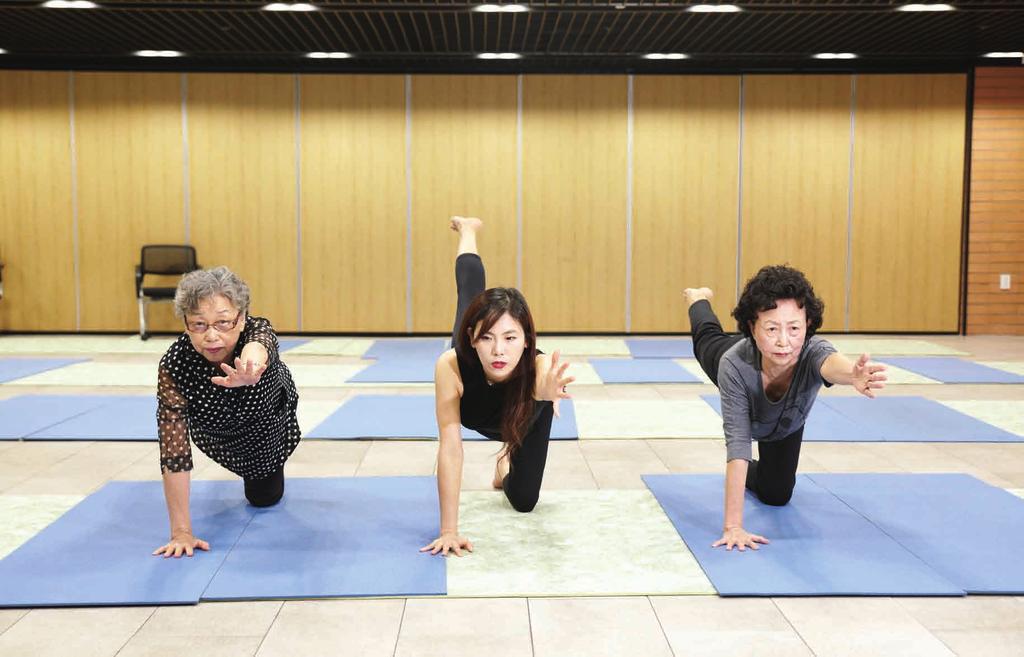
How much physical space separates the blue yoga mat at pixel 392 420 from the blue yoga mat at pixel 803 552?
4.24 feet

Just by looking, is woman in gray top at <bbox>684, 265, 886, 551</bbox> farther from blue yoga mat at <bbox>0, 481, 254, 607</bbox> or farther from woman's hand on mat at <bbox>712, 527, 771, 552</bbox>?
blue yoga mat at <bbox>0, 481, 254, 607</bbox>

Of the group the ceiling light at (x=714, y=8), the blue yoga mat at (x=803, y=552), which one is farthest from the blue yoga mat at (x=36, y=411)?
the ceiling light at (x=714, y=8)

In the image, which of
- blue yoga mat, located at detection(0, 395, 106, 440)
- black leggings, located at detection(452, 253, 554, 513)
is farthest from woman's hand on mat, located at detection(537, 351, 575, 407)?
blue yoga mat, located at detection(0, 395, 106, 440)

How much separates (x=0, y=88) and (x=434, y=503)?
26.4 feet

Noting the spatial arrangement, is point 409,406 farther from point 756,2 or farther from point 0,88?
point 0,88

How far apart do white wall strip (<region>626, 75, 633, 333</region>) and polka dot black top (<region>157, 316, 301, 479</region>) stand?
247 inches

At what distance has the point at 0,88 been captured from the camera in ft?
28.2

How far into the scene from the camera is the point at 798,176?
8.76 meters

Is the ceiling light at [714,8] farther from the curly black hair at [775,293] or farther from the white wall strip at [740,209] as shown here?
the curly black hair at [775,293]

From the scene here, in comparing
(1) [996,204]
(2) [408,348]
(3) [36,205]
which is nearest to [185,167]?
(3) [36,205]

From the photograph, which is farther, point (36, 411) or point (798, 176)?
point (798, 176)

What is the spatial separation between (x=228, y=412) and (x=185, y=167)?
6887 mm

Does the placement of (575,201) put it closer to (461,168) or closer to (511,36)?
(461,168)

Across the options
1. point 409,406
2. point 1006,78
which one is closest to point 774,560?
point 409,406
